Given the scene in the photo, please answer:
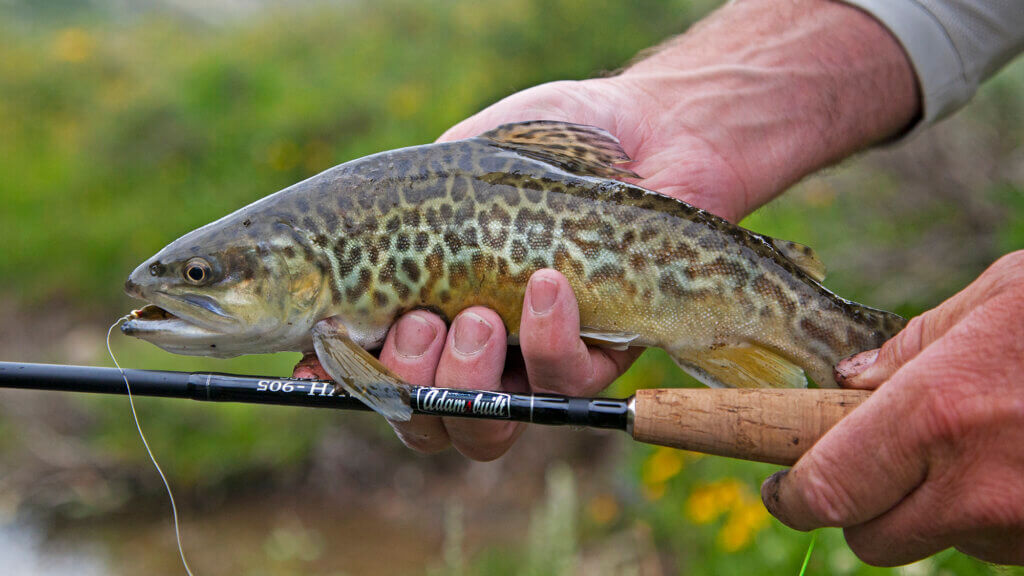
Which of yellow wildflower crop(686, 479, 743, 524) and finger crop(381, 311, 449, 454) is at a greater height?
finger crop(381, 311, 449, 454)

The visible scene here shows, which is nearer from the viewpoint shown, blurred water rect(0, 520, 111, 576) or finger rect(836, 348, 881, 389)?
finger rect(836, 348, 881, 389)

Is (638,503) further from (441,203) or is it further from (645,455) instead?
(441,203)

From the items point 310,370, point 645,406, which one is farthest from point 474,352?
point 645,406

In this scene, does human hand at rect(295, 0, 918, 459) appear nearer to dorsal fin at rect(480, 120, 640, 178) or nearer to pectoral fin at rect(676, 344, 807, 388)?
dorsal fin at rect(480, 120, 640, 178)

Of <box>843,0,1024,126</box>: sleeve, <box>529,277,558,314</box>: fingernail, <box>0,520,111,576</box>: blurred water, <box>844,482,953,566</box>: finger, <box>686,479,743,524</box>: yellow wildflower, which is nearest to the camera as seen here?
<box>844,482,953,566</box>: finger

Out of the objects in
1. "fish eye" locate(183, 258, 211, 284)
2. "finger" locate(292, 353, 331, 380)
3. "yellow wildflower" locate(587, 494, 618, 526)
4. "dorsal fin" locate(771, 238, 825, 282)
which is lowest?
"yellow wildflower" locate(587, 494, 618, 526)

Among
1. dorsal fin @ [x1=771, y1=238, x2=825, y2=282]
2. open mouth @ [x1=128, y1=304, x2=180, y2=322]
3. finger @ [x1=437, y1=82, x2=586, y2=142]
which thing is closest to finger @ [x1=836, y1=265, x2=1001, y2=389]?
dorsal fin @ [x1=771, y1=238, x2=825, y2=282]

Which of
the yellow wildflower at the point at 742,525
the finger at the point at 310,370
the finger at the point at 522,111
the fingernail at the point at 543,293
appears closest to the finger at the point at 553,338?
the fingernail at the point at 543,293

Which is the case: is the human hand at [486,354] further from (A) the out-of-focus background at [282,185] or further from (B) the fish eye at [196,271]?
(A) the out-of-focus background at [282,185]
